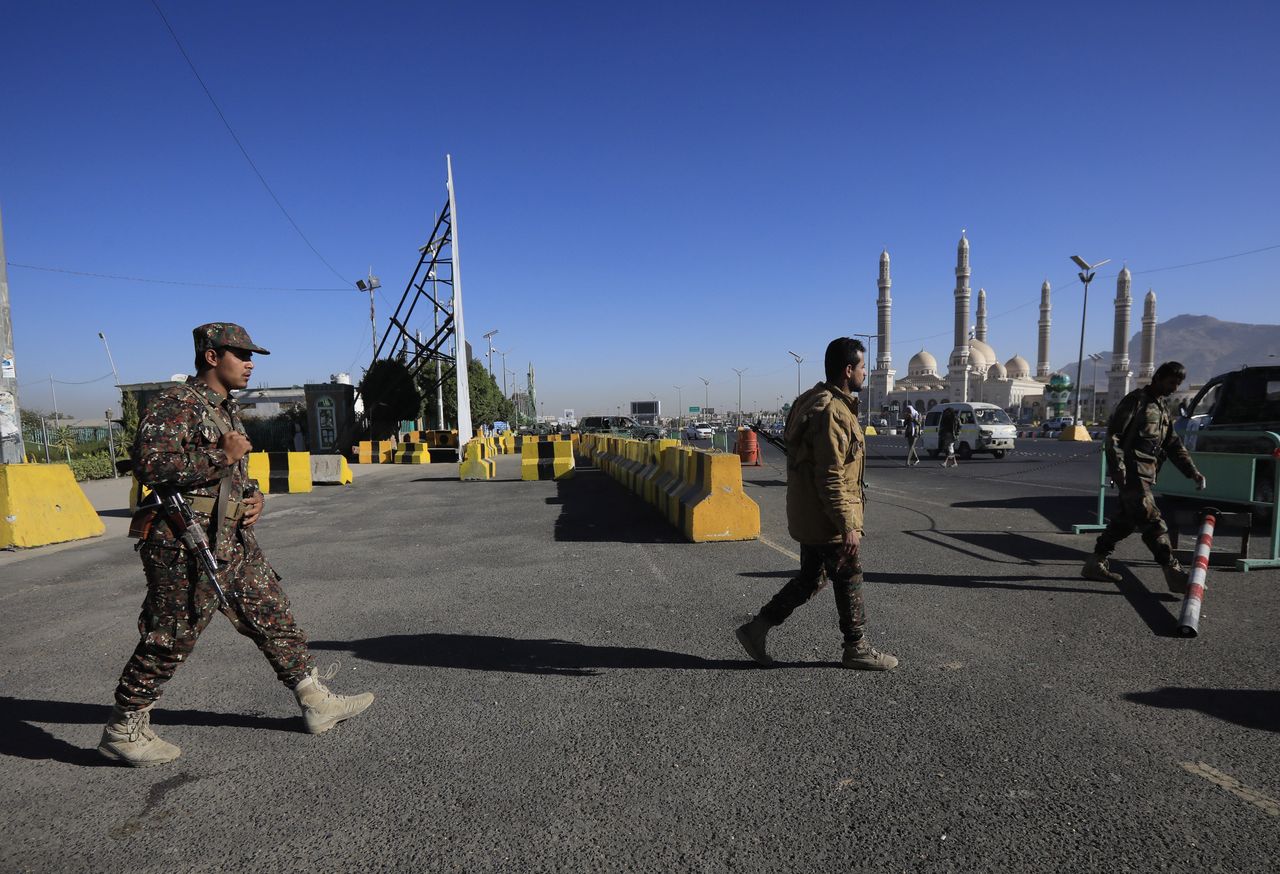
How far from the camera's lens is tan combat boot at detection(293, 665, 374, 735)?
2.99m

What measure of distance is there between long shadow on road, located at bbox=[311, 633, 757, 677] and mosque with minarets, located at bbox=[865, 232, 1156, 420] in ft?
309

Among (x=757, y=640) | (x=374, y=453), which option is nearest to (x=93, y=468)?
(x=374, y=453)

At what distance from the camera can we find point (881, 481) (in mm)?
14258

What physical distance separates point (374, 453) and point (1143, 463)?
75.8ft

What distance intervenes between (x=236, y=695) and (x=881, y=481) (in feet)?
43.1

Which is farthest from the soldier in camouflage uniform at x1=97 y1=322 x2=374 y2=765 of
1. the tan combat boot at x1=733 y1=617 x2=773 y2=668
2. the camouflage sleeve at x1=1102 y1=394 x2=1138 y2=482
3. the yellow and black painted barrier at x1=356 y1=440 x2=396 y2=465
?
the yellow and black painted barrier at x1=356 y1=440 x2=396 y2=465

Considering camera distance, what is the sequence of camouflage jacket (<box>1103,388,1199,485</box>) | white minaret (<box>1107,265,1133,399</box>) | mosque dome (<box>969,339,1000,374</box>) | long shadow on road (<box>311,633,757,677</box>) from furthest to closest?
1. mosque dome (<box>969,339,1000,374</box>)
2. white minaret (<box>1107,265,1133,399</box>)
3. camouflage jacket (<box>1103,388,1199,485</box>)
4. long shadow on road (<box>311,633,757,677</box>)

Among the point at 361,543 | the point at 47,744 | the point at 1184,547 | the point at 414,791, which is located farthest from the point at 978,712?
the point at 361,543

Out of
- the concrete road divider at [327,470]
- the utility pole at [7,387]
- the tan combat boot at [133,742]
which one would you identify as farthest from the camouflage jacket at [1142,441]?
the concrete road divider at [327,470]

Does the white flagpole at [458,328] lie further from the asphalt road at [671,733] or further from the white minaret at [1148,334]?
the white minaret at [1148,334]

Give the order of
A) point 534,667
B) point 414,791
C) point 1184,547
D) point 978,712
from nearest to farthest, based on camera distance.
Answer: point 414,791, point 978,712, point 534,667, point 1184,547

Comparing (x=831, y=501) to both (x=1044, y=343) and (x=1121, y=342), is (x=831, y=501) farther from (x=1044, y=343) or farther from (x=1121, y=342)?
(x=1044, y=343)

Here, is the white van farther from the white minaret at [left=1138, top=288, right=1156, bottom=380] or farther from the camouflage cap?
the white minaret at [left=1138, top=288, right=1156, bottom=380]

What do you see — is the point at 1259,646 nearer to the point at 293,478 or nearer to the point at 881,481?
the point at 881,481
